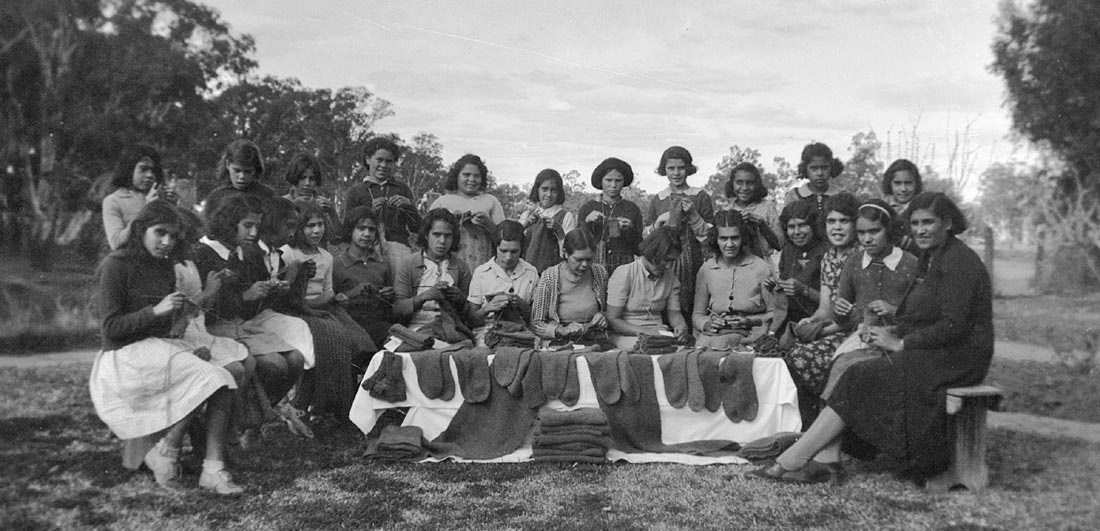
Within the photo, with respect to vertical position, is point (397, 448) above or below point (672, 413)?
below

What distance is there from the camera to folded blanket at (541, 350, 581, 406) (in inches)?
183

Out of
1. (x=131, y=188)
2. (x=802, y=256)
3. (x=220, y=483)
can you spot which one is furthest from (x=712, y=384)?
(x=131, y=188)

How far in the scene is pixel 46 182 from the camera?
489 cm

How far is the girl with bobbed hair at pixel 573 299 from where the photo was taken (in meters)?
5.23

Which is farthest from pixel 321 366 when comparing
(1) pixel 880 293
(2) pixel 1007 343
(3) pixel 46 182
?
(2) pixel 1007 343

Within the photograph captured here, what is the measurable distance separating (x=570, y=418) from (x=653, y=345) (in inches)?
29.1

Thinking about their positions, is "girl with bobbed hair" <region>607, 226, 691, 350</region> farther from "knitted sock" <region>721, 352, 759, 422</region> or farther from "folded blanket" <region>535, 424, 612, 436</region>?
"folded blanket" <region>535, 424, 612, 436</region>

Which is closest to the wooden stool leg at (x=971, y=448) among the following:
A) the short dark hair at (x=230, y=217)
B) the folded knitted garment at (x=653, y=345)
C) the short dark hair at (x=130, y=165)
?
the folded knitted garment at (x=653, y=345)

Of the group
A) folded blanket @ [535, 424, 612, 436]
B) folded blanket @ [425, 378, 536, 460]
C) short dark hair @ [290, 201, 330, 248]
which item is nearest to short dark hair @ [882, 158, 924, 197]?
folded blanket @ [535, 424, 612, 436]

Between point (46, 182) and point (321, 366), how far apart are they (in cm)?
200

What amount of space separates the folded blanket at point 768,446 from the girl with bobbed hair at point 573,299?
1191 millimetres

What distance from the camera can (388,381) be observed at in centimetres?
469

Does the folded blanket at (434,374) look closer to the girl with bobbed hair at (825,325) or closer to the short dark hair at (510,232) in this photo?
the short dark hair at (510,232)

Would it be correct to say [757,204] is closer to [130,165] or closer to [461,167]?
[461,167]
